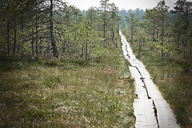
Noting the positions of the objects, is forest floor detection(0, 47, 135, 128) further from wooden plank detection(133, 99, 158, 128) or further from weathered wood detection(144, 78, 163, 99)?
weathered wood detection(144, 78, 163, 99)

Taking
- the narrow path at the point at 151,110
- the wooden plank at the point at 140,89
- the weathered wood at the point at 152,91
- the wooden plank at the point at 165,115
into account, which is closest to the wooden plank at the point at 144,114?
the narrow path at the point at 151,110

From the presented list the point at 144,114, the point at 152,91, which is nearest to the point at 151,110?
the point at 144,114

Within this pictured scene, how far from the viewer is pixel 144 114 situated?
22.5 feet

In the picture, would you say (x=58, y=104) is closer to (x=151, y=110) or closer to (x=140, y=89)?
(x=151, y=110)

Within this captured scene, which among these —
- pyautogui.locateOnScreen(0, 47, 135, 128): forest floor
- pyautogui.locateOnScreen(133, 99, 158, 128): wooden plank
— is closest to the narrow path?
pyautogui.locateOnScreen(133, 99, 158, 128): wooden plank

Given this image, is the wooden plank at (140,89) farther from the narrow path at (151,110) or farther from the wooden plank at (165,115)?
the wooden plank at (165,115)

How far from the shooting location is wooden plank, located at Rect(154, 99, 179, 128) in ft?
19.7

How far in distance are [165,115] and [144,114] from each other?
47.4 inches

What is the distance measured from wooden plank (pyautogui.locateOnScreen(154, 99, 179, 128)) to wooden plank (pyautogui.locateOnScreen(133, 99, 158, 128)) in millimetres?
334

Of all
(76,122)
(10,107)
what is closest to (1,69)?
(10,107)

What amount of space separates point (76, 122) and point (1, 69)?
27.1ft

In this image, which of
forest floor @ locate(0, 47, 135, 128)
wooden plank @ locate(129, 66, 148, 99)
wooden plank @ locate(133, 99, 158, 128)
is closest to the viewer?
forest floor @ locate(0, 47, 135, 128)

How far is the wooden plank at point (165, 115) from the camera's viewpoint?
5992mm

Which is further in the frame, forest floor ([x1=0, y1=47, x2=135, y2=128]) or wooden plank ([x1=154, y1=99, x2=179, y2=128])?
wooden plank ([x1=154, y1=99, x2=179, y2=128])
